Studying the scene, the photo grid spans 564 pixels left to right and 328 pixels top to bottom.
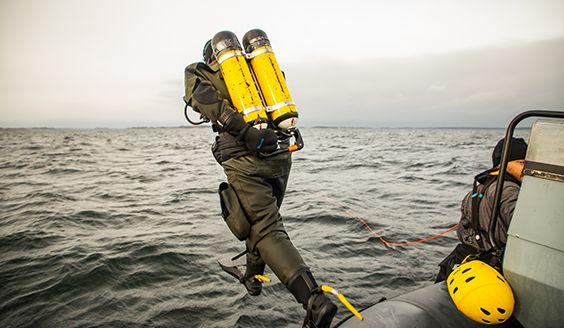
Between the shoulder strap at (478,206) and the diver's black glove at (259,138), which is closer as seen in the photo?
the diver's black glove at (259,138)

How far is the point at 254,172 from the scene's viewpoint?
124 inches

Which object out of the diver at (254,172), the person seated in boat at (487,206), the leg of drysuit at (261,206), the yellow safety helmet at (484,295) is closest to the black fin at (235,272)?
the diver at (254,172)

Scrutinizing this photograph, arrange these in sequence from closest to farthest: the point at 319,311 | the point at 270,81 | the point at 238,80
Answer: the point at 319,311, the point at 238,80, the point at 270,81

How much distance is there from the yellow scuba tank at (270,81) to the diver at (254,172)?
15cm

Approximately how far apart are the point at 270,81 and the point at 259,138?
0.66 m

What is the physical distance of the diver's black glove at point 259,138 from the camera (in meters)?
2.91

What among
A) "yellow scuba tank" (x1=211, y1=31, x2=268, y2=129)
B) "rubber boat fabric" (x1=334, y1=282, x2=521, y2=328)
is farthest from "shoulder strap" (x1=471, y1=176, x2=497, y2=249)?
"yellow scuba tank" (x1=211, y1=31, x2=268, y2=129)

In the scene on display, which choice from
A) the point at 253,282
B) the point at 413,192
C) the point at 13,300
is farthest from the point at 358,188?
the point at 13,300

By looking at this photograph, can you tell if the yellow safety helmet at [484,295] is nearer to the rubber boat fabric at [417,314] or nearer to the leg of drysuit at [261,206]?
the rubber boat fabric at [417,314]

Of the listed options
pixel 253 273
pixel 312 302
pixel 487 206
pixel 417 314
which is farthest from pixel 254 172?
pixel 487 206

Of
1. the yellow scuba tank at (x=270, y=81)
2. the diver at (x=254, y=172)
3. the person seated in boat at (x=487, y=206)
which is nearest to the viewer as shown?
the diver at (x=254, y=172)

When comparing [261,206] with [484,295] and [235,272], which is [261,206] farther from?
[484,295]

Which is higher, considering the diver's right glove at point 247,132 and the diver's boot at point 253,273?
the diver's right glove at point 247,132

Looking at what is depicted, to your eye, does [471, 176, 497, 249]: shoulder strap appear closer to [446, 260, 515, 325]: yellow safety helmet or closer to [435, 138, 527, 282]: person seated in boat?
[435, 138, 527, 282]: person seated in boat
